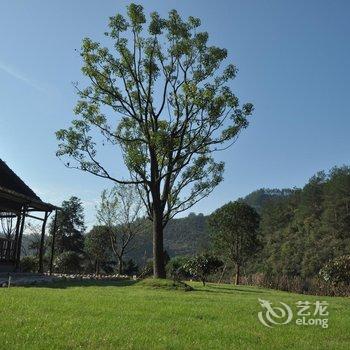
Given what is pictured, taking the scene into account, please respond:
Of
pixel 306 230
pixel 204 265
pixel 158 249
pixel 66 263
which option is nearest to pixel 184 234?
pixel 306 230

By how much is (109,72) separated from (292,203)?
218 ft

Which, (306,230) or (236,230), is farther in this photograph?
(306,230)

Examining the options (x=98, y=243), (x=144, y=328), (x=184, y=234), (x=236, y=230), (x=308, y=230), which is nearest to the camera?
(x=144, y=328)

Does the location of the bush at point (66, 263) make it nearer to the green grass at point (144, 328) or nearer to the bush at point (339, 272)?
the bush at point (339, 272)

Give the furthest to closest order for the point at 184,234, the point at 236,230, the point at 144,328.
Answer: the point at 184,234, the point at 236,230, the point at 144,328

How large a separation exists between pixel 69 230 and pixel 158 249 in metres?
31.9

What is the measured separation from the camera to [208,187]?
25.7m

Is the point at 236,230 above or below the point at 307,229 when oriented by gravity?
below

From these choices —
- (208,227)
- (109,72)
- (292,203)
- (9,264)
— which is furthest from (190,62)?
(292,203)

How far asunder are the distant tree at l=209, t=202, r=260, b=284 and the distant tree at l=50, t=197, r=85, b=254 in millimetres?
18034

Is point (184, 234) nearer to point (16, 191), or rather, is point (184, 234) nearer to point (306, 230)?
point (306, 230)

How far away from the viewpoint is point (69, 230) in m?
50.5

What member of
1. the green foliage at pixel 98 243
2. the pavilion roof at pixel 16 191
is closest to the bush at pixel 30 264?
the pavilion roof at pixel 16 191

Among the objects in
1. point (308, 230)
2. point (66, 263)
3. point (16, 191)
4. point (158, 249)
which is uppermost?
point (308, 230)
